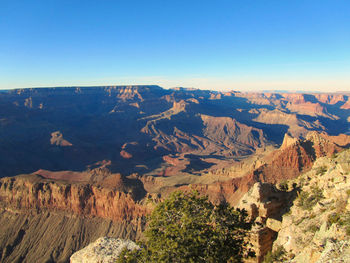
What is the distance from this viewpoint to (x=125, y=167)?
344ft

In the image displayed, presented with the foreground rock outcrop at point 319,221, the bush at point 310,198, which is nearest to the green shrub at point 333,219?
A: the foreground rock outcrop at point 319,221

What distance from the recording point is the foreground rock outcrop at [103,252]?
2591 centimetres

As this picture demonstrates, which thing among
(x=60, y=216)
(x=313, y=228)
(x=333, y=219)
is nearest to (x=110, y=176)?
(x=60, y=216)

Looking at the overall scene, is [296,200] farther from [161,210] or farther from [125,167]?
[125,167]

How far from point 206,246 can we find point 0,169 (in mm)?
109709

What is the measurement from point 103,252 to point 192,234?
16484 mm

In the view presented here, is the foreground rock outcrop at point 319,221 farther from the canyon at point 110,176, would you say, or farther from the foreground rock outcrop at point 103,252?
the foreground rock outcrop at point 103,252

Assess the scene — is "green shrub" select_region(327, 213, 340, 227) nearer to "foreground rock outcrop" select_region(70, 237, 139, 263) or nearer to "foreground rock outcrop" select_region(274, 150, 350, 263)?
"foreground rock outcrop" select_region(274, 150, 350, 263)

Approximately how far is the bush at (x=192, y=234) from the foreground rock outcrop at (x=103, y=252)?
9.80 metres

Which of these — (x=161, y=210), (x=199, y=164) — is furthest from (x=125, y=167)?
(x=161, y=210)

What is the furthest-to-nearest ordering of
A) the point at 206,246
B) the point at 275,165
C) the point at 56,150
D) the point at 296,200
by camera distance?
the point at 56,150 < the point at 275,165 < the point at 296,200 < the point at 206,246

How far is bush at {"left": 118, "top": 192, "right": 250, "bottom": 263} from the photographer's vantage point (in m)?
15.2

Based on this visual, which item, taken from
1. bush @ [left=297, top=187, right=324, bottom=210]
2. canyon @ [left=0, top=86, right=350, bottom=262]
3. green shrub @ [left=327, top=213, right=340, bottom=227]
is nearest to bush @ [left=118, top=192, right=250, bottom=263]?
canyon @ [left=0, top=86, right=350, bottom=262]

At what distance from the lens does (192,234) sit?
51.0ft
